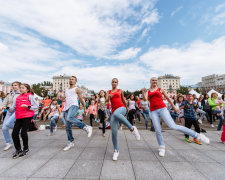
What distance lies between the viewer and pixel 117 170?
265cm

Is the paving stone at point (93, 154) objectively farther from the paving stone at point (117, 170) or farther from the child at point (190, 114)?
the child at point (190, 114)

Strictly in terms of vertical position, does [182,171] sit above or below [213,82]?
below

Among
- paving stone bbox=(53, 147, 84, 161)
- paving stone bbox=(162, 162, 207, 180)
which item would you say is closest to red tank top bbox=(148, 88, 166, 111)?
paving stone bbox=(162, 162, 207, 180)

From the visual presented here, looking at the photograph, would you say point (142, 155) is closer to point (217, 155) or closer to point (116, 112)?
point (116, 112)

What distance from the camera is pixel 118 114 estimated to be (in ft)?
10.4

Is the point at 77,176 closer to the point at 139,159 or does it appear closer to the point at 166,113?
the point at 139,159

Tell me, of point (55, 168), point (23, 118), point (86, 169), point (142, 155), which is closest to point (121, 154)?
point (142, 155)

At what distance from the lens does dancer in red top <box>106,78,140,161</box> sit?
10.5 ft

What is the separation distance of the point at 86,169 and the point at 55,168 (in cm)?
67

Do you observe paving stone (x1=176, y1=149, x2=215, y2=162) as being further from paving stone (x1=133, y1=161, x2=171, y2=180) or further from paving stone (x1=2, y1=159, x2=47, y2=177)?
paving stone (x1=2, y1=159, x2=47, y2=177)

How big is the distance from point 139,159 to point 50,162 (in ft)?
6.98

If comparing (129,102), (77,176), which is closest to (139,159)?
Answer: (77,176)

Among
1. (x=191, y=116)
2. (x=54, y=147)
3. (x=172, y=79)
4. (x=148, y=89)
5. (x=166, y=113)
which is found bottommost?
(x=54, y=147)

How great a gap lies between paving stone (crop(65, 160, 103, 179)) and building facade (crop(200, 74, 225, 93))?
130m
